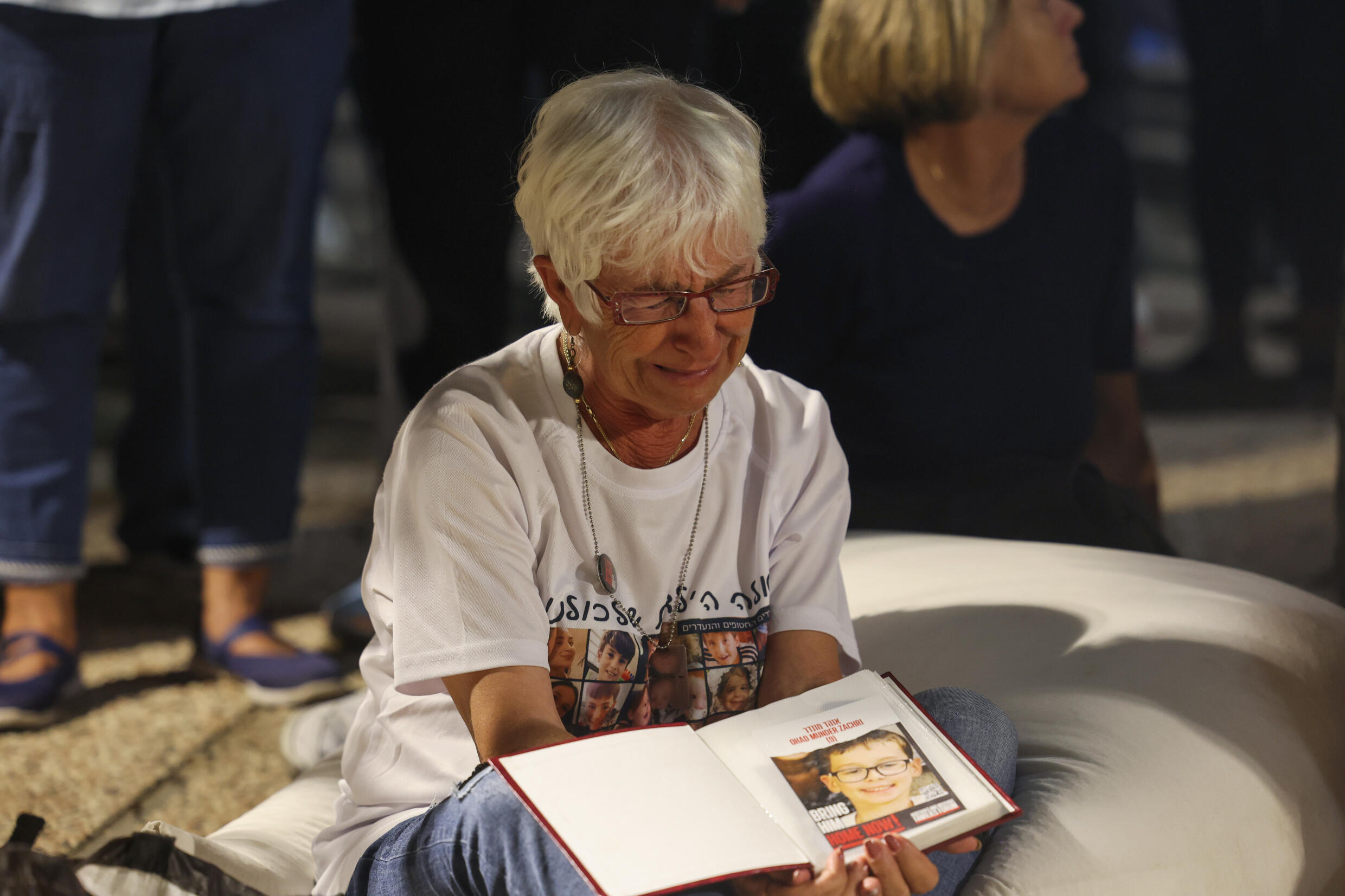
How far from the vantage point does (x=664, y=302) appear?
1.10 metres

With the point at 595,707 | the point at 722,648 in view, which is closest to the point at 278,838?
the point at 595,707

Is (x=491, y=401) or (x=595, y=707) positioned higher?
(x=491, y=401)

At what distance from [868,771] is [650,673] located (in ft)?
0.84

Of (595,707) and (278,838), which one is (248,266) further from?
(595,707)

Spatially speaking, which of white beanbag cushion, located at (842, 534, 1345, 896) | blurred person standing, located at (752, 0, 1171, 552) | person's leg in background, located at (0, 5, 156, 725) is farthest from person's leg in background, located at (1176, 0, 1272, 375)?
person's leg in background, located at (0, 5, 156, 725)

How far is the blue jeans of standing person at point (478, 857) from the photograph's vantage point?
0.99 metres

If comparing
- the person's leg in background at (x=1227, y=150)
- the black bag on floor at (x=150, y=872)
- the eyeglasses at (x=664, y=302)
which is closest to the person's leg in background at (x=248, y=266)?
the black bag on floor at (x=150, y=872)

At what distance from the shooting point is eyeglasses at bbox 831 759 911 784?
1028mm

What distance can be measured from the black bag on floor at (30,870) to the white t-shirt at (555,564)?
0.70 feet

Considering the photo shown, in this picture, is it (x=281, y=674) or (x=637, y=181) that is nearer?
(x=637, y=181)

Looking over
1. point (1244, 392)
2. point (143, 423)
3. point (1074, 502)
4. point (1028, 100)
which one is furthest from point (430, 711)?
point (143, 423)

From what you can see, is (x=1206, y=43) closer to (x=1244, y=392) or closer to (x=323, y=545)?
(x=1244, y=392)

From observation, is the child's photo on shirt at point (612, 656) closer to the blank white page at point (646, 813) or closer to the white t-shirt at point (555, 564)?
the white t-shirt at point (555, 564)

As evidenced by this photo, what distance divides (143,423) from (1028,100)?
1886 mm
